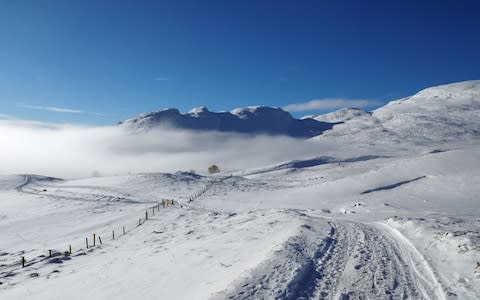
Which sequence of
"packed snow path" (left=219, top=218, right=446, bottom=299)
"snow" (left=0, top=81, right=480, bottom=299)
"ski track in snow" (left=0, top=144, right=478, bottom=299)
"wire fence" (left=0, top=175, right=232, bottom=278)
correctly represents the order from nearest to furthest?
"packed snow path" (left=219, top=218, right=446, bottom=299)
"ski track in snow" (left=0, top=144, right=478, bottom=299)
"snow" (left=0, top=81, right=480, bottom=299)
"wire fence" (left=0, top=175, right=232, bottom=278)

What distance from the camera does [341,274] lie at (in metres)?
14.4

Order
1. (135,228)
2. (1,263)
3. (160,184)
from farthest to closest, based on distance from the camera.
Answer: (160,184)
(135,228)
(1,263)

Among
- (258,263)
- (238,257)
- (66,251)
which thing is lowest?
(66,251)

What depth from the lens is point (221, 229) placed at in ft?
97.6

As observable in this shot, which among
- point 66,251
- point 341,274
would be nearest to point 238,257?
point 341,274

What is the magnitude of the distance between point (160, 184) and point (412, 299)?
79713mm

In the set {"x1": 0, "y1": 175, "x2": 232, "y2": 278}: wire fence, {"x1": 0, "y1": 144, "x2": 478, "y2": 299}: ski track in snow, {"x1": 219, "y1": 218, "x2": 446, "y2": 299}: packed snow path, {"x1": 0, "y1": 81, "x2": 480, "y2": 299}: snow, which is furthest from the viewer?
{"x1": 0, "y1": 175, "x2": 232, "y2": 278}: wire fence

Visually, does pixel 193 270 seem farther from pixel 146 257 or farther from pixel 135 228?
pixel 135 228

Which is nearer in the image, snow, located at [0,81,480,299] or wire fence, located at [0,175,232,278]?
snow, located at [0,81,480,299]

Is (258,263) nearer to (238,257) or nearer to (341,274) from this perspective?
(238,257)

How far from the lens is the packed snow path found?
12391 millimetres

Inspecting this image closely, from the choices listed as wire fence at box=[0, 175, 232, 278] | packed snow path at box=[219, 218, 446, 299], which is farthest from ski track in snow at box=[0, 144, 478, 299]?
wire fence at box=[0, 175, 232, 278]

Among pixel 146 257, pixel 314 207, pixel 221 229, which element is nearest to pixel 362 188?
pixel 314 207

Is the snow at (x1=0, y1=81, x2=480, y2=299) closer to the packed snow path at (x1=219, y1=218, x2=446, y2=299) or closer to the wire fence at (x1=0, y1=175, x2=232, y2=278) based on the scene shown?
the packed snow path at (x1=219, y1=218, x2=446, y2=299)
